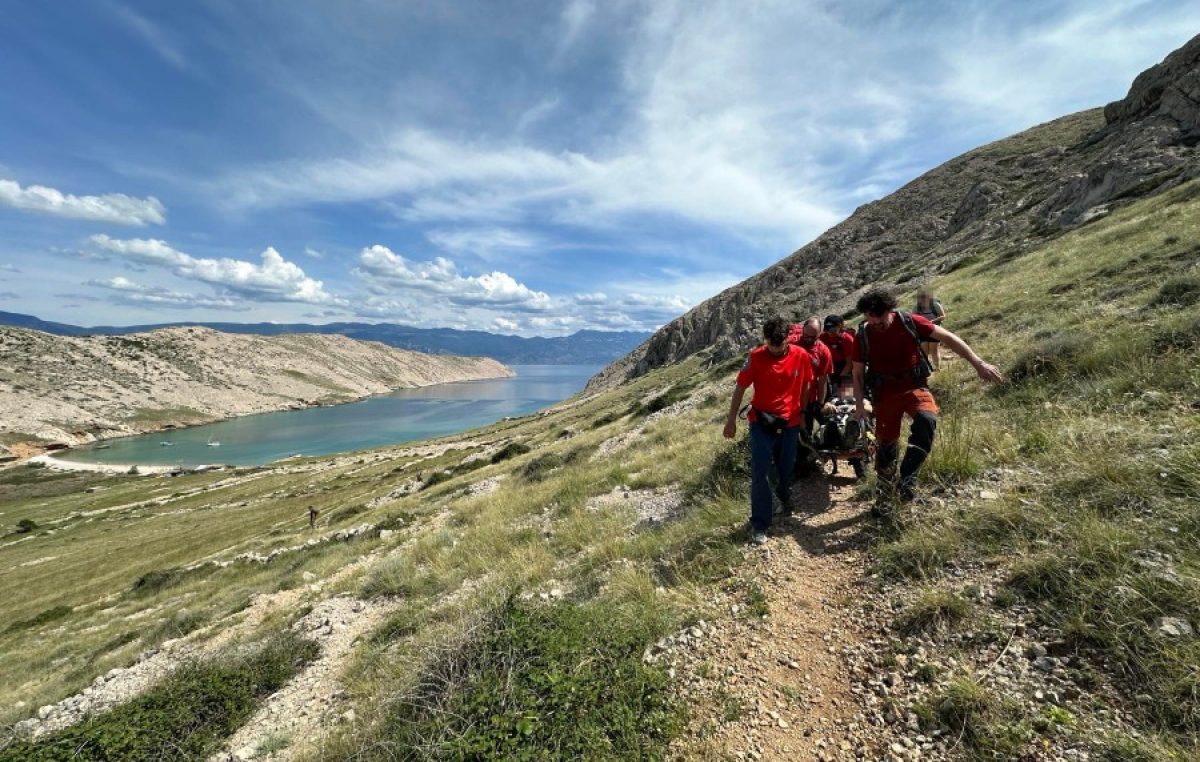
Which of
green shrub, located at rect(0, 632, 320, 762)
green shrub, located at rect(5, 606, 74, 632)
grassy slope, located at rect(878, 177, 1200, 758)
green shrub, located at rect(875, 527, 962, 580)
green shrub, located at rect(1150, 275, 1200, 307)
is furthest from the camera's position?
green shrub, located at rect(5, 606, 74, 632)

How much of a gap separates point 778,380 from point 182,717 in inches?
343

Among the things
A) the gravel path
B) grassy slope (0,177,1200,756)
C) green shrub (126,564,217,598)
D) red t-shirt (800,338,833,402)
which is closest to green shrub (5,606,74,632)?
green shrub (126,564,217,598)

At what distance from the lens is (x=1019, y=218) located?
44156mm

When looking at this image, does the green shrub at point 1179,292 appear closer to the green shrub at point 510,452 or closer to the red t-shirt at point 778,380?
the red t-shirt at point 778,380

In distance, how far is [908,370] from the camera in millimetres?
6066

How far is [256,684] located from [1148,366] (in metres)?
13.6

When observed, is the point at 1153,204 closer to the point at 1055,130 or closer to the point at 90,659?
the point at 90,659

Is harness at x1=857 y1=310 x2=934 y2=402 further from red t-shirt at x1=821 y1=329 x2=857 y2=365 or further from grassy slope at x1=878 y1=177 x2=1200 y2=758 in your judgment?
red t-shirt at x1=821 y1=329 x2=857 y2=365

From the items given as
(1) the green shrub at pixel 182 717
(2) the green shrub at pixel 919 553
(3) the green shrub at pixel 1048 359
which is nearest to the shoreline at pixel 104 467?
(1) the green shrub at pixel 182 717

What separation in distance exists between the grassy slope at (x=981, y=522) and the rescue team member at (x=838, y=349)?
1.80 m

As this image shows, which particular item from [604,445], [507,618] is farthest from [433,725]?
[604,445]

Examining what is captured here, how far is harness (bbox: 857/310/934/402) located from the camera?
604 cm

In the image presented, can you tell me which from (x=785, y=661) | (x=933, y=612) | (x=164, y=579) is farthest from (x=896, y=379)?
(x=164, y=579)

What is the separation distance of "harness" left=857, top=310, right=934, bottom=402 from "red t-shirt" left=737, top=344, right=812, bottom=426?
2.62ft
